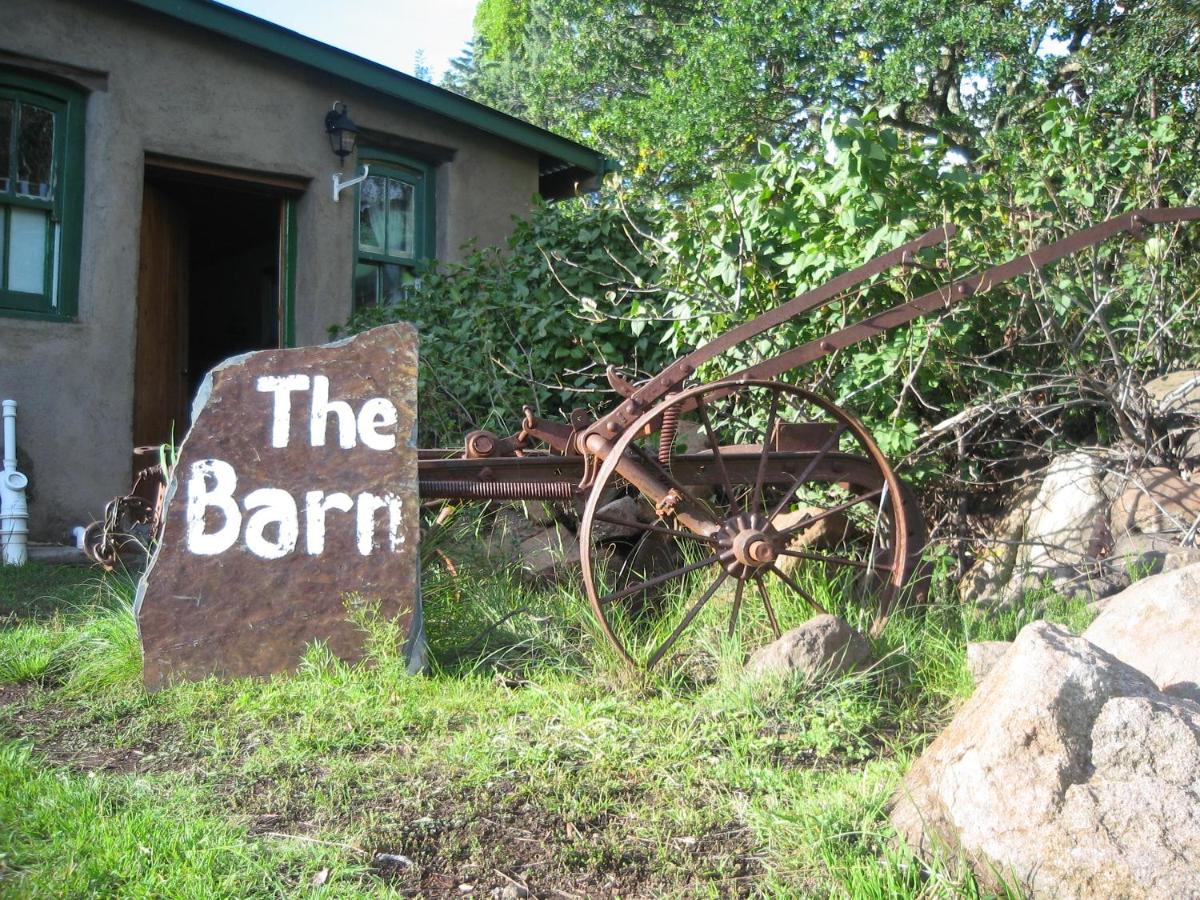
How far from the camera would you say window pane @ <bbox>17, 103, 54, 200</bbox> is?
24.8ft

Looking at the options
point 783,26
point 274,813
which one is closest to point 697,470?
point 274,813

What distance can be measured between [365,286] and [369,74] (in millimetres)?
1730

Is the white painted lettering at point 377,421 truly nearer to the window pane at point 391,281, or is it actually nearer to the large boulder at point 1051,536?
the large boulder at point 1051,536

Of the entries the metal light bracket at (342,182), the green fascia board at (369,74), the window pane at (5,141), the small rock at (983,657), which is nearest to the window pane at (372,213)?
the metal light bracket at (342,182)

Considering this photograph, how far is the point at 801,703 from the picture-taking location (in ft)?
12.4

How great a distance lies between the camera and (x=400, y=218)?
9.83m

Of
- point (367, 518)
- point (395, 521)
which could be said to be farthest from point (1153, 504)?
point (367, 518)

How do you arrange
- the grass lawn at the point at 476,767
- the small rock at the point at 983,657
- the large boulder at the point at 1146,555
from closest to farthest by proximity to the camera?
1. the grass lawn at the point at 476,767
2. the small rock at the point at 983,657
3. the large boulder at the point at 1146,555

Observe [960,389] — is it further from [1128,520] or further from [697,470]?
[697,470]

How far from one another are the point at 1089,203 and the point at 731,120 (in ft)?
40.4

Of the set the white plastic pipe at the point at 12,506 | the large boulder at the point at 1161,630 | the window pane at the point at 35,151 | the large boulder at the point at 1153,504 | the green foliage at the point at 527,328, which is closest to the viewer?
the large boulder at the point at 1161,630

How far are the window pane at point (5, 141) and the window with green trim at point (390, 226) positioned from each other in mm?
2661

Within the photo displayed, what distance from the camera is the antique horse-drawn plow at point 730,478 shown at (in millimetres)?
4352

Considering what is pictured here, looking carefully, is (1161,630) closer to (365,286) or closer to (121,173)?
(121,173)
